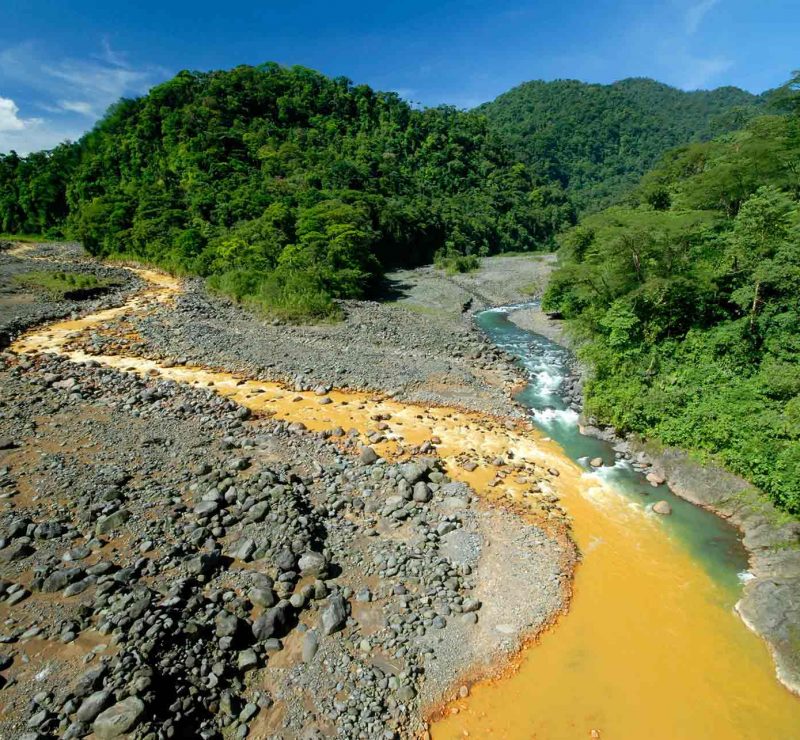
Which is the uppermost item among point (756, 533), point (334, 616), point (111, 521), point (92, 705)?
point (111, 521)

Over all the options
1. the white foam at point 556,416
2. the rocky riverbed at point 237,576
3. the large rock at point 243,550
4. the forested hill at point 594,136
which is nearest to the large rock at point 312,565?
the rocky riverbed at point 237,576

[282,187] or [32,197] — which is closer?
[282,187]

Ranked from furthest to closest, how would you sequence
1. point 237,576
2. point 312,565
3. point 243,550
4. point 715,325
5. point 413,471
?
point 715,325 → point 413,471 → point 243,550 → point 312,565 → point 237,576

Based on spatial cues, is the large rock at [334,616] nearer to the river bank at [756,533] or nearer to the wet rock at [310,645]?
the wet rock at [310,645]

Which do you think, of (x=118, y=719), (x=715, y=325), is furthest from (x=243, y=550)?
(x=715, y=325)

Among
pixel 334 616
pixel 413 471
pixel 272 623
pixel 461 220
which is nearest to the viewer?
pixel 272 623

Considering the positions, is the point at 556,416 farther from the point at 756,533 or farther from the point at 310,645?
the point at 310,645
